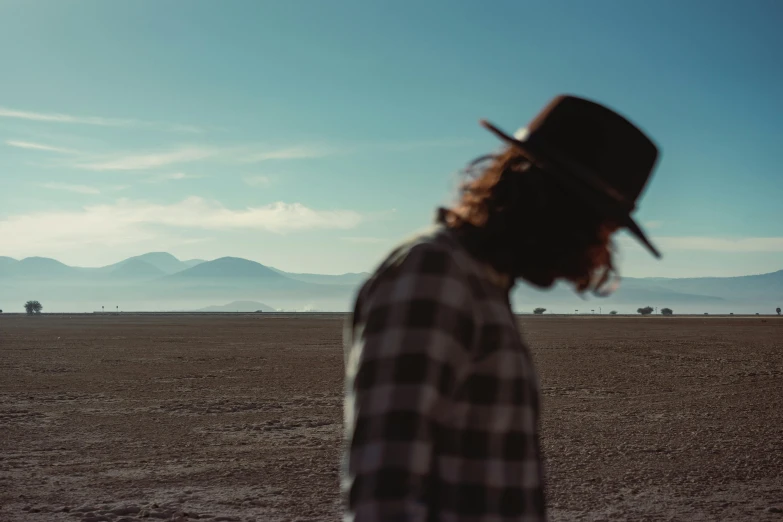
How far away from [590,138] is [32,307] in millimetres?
123410

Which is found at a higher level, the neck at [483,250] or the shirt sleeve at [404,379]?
the neck at [483,250]

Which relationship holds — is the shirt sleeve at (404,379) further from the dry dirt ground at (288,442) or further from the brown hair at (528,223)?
the dry dirt ground at (288,442)

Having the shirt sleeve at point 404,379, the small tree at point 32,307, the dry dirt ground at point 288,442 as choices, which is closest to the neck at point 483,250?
the shirt sleeve at point 404,379

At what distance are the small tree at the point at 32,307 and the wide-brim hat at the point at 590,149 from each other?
119 m

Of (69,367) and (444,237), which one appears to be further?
(69,367)

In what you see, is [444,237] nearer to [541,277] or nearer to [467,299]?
[467,299]

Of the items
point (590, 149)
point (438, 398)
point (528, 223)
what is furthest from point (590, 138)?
point (438, 398)

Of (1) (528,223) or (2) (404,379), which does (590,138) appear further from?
(2) (404,379)

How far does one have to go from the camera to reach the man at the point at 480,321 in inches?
47.3

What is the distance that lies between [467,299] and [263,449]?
836 cm

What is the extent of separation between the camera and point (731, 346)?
2720cm

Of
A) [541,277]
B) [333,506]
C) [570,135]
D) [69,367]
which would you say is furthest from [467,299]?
[69,367]

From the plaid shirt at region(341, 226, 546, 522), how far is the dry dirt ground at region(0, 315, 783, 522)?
5.42 m

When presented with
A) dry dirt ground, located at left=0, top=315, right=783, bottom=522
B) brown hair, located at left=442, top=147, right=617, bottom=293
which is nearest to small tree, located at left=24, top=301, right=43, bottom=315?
dry dirt ground, located at left=0, top=315, right=783, bottom=522
